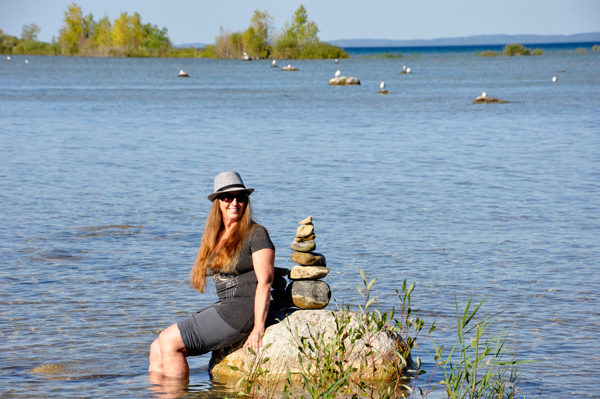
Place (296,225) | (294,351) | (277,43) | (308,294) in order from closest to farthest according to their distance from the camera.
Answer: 1. (294,351)
2. (308,294)
3. (296,225)
4. (277,43)

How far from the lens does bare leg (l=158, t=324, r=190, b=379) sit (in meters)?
6.32

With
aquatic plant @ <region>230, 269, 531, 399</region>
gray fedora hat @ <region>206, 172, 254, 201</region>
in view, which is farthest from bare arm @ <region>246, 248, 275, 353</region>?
gray fedora hat @ <region>206, 172, 254, 201</region>

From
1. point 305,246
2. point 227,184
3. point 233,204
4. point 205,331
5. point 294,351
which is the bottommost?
point 294,351

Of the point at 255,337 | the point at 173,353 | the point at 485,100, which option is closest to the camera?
the point at 255,337

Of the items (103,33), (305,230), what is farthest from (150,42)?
(305,230)

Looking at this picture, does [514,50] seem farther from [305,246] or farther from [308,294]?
[308,294]

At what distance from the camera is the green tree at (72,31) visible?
6186 inches

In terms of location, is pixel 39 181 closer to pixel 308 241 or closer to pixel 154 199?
pixel 154 199

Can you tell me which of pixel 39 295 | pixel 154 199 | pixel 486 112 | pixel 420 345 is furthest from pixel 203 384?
pixel 486 112

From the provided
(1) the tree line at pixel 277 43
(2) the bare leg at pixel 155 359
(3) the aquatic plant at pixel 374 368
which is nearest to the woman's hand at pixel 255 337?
(3) the aquatic plant at pixel 374 368

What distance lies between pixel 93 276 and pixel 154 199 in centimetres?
571

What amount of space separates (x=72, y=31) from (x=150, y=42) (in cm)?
2174

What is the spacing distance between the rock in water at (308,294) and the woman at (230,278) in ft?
2.79

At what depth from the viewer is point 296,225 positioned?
13.6 meters
